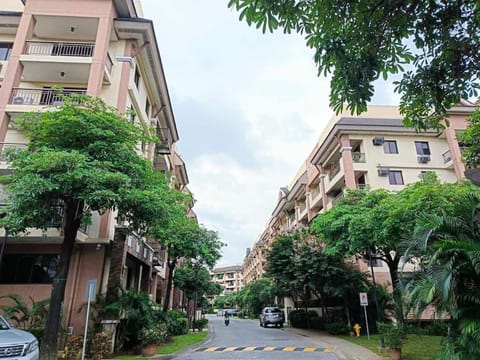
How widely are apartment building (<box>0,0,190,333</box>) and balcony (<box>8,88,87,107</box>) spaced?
3cm

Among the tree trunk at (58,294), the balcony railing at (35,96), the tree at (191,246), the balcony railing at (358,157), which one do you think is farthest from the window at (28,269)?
the balcony railing at (358,157)

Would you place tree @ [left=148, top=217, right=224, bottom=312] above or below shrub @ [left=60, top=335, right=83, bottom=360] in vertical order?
above

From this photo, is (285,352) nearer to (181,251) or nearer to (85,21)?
(181,251)

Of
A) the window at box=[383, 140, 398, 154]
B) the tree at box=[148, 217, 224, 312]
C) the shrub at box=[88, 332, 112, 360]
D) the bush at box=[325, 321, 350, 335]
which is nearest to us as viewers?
the shrub at box=[88, 332, 112, 360]

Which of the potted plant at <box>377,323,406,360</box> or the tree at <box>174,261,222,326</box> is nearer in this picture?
the potted plant at <box>377,323,406,360</box>

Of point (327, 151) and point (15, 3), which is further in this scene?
point (327, 151)

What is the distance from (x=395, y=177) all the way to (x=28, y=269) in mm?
24092

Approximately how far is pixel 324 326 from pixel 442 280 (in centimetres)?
1916

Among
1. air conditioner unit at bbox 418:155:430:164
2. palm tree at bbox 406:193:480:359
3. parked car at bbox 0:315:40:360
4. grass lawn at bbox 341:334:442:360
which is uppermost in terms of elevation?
air conditioner unit at bbox 418:155:430:164

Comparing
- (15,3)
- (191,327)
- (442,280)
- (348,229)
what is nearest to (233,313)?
(191,327)

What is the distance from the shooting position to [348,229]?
17.9 meters

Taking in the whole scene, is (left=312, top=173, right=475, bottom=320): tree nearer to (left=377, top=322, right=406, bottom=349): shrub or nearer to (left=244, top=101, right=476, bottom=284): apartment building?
(left=377, top=322, right=406, bottom=349): shrub

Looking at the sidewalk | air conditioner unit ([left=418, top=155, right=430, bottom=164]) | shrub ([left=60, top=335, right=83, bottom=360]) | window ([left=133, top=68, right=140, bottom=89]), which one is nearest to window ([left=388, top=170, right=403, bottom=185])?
air conditioner unit ([left=418, top=155, right=430, bottom=164])

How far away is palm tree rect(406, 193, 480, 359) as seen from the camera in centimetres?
642
